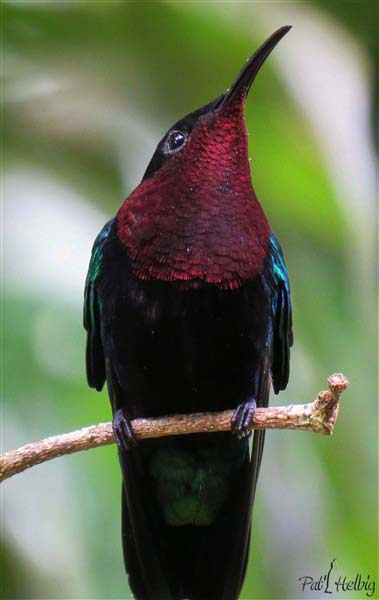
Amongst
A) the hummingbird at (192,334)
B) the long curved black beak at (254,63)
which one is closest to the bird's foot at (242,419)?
the hummingbird at (192,334)

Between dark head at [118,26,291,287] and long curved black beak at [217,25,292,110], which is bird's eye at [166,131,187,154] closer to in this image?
dark head at [118,26,291,287]

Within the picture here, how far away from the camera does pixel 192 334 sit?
3.46 m

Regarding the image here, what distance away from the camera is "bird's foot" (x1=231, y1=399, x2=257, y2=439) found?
3.36 meters

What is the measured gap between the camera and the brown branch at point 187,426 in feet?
9.44

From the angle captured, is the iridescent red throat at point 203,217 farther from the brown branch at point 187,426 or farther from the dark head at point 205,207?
the brown branch at point 187,426

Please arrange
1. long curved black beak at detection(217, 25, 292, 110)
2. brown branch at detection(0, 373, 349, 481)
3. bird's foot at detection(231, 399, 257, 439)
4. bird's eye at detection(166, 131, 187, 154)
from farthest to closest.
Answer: bird's eye at detection(166, 131, 187, 154)
long curved black beak at detection(217, 25, 292, 110)
bird's foot at detection(231, 399, 257, 439)
brown branch at detection(0, 373, 349, 481)

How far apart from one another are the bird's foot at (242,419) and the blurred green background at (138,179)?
0.68m

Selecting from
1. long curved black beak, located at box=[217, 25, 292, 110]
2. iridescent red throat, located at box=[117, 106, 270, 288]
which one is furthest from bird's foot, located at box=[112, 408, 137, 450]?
long curved black beak, located at box=[217, 25, 292, 110]

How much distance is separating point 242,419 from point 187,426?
192 mm

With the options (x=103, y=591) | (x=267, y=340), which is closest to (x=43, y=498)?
(x=103, y=591)

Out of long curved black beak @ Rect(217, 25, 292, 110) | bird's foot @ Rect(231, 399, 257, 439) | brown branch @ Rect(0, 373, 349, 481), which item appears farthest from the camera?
→ long curved black beak @ Rect(217, 25, 292, 110)

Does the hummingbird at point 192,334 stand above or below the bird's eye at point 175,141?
below

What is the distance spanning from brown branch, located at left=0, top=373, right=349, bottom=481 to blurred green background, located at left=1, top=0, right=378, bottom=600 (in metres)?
0.48

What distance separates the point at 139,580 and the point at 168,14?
2178 mm
